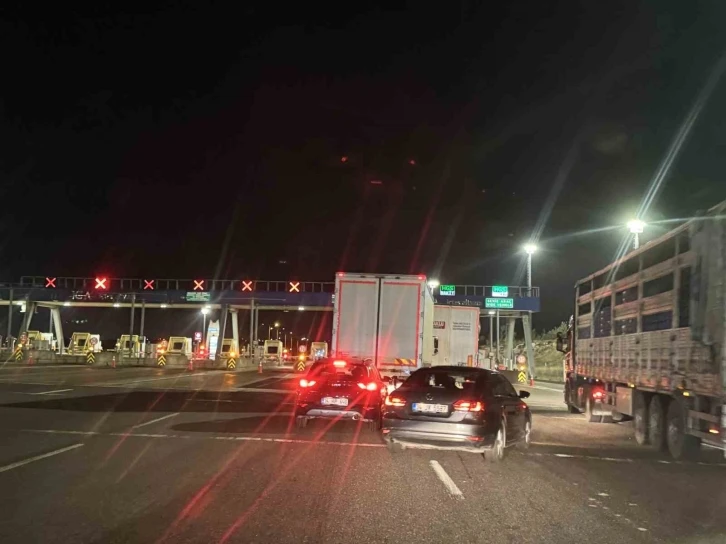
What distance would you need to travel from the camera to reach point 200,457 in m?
9.59

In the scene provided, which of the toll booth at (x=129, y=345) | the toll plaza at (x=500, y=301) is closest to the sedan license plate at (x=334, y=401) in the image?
the toll plaza at (x=500, y=301)

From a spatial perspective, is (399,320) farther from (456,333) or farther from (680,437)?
(456,333)

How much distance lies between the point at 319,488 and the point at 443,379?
3.78 meters

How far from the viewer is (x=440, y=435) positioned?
9.55m

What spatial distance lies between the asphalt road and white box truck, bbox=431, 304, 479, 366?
14.2 meters

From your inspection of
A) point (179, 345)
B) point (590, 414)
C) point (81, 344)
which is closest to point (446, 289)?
point (179, 345)

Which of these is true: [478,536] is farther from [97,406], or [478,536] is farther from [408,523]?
[97,406]

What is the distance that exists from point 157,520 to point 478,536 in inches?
115

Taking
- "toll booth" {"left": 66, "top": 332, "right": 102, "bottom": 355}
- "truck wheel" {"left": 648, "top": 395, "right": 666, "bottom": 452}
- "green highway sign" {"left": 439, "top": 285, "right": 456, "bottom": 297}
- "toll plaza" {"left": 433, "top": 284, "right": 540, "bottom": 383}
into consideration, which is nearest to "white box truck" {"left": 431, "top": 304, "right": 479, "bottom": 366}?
"truck wheel" {"left": 648, "top": 395, "right": 666, "bottom": 452}

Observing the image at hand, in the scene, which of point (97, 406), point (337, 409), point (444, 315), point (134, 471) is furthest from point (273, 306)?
point (134, 471)

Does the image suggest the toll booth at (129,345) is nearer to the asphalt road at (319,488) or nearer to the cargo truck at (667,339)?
the asphalt road at (319,488)

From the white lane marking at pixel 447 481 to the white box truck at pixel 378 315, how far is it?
8245 millimetres

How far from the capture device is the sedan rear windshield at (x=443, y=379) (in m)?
10.2

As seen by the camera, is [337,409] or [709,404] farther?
[337,409]
